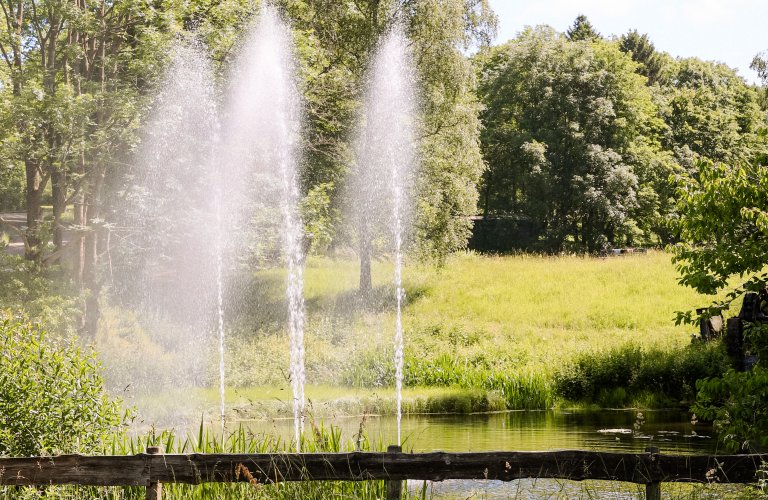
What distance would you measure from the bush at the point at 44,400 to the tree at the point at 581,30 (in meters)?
70.8

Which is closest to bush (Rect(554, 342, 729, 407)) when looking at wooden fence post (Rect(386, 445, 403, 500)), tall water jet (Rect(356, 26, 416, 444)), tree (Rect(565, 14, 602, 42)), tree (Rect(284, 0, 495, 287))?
tall water jet (Rect(356, 26, 416, 444))

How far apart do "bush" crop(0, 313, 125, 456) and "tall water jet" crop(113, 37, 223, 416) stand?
15654 mm

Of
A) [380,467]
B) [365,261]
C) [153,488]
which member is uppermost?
[365,261]

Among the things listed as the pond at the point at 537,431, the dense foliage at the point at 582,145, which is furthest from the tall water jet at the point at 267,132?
the dense foliage at the point at 582,145

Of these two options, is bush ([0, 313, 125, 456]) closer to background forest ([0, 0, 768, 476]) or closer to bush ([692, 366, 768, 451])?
background forest ([0, 0, 768, 476])

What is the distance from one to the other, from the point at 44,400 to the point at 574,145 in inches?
2037

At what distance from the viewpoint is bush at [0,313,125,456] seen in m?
9.82

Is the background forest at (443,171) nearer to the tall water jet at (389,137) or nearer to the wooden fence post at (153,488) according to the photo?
the tall water jet at (389,137)

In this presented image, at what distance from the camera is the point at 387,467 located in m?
8.19

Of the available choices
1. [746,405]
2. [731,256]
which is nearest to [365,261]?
[731,256]

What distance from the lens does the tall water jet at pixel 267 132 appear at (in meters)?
30.3

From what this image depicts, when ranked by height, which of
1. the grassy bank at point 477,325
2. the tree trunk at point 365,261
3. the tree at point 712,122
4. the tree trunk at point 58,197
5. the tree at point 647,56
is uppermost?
the tree at point 647,56

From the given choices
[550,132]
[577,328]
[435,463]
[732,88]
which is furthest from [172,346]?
→ [732,88]

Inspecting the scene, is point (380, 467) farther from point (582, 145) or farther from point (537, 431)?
point (582, 145)
